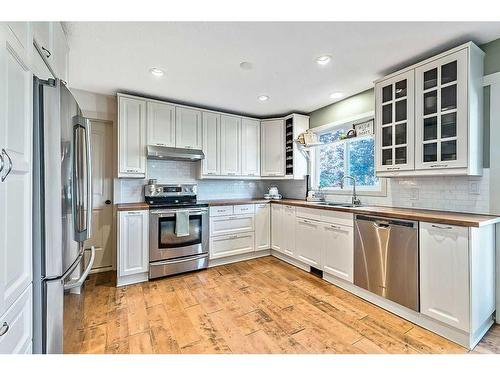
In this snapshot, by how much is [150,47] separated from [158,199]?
1862 mm

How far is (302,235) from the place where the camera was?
318 cm

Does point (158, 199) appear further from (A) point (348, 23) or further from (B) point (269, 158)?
(A) point (348, 23)

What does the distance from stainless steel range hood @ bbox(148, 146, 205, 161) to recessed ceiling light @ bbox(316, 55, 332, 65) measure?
78.2 inches

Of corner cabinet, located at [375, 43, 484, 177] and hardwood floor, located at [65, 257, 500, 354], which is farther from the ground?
corner cabinet, located at [375, 43, 484, 177]

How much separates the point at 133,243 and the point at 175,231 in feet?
1.64

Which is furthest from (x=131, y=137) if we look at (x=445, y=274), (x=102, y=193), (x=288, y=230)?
(x=445, y=274)

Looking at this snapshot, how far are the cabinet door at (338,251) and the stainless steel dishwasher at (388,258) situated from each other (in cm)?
8

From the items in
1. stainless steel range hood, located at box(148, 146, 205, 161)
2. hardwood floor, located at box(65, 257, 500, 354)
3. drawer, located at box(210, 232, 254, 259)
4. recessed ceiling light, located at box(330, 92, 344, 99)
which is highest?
recessed ceiling light, located at box(330, 92, 344, 99)

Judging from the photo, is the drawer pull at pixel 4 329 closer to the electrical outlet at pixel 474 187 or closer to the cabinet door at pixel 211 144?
the cabinet door at pixel 211 144

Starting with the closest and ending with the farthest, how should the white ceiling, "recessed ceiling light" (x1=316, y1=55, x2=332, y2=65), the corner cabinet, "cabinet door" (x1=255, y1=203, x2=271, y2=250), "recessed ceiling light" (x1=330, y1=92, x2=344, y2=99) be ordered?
the white ceiling < the corner cabinet < "recessed ceiling light" (x1=316, y1=55, x2=332, y2=65) < "recessed ceiling light" (x1=330, y1=92, x2=344, y2=99) < "cabinet door" (x1=255, y1=203, x2=271, y2=250)

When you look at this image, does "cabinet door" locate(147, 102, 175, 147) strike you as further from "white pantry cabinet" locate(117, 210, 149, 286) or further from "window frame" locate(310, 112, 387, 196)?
"window frame" locate(310, 112, 387, 196)

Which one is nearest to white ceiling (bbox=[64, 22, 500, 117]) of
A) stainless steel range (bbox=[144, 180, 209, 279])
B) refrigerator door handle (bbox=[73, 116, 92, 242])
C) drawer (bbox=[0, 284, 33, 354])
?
refrigerator door handle (bbox=[73, 116, 92, 242])

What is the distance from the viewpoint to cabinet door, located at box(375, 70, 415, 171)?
2254 mm

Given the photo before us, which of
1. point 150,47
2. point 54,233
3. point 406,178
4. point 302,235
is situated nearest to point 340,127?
point 406,178
